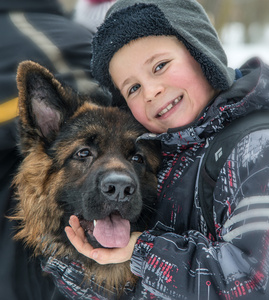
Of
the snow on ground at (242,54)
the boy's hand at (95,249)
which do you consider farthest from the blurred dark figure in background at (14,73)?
the snow on ground at (242,54)

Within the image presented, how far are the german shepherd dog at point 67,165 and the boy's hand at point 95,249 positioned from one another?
0.15ft

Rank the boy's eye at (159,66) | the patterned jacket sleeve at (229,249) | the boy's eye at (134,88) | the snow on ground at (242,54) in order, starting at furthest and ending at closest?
the snow on ground at (242,54) < the boy's eye at (134,88) < the boy's eye at (159,66) < the patterned jacket sleeve at (229,249)

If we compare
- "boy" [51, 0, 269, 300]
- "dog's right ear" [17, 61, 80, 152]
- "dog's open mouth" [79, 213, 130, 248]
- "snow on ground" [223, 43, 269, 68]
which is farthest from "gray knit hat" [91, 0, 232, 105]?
"snow on ground" [223, 43, 269, 68]

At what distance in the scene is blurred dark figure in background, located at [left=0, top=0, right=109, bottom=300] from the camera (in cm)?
215

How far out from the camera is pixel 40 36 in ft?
7.64

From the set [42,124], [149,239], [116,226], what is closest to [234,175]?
[149,239]

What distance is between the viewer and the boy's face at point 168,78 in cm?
210

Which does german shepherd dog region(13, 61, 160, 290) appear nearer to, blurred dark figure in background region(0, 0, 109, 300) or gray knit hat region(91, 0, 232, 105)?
blurred dark figure in background region(0, 0, 109, 300)

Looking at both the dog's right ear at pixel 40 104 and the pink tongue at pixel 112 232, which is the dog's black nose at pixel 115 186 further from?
the dog's right ear at pixel 40 104

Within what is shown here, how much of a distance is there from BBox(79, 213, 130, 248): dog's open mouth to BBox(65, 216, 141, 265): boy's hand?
29mm

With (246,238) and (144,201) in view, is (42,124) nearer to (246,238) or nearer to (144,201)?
(144,201)

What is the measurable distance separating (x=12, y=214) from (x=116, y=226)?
79 centimetres

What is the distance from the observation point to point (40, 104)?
2.19m

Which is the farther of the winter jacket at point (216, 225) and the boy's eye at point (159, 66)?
the boy's eye at point (159, 66)
